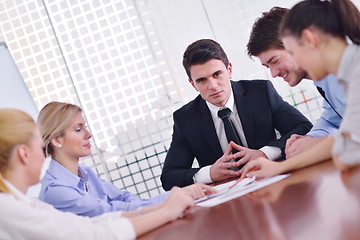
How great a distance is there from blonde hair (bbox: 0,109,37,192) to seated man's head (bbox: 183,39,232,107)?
1.39 metres

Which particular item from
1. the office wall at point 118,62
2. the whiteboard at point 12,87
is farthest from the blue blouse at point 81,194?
the office wall at point 118,62

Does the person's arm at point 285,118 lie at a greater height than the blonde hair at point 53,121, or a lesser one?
lesser

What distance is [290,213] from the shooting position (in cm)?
115

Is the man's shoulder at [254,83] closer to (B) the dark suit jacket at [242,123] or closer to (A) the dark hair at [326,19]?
(B) the dark suit jacket at [242,123]

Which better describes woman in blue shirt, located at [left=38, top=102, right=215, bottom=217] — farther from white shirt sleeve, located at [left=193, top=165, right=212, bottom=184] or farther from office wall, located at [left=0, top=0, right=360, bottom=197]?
office wall, located at [left=0, top=0, right=360, bottom=197]

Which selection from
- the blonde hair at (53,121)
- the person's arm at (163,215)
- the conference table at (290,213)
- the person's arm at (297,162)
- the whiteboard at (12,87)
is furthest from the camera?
the whiteboard at (12,87)

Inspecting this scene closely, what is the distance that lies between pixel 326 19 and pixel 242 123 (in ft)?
4.71

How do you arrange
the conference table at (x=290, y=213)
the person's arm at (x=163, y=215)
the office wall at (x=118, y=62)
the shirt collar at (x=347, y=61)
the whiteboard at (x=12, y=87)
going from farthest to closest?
the office wall at (x=118, y=62) → the whiteboard at (x=12, y=87) → the person's arm at (x=163, y=215) → the shirt collar at (x=347, y=61) → the conference table at (x=290, y=213)

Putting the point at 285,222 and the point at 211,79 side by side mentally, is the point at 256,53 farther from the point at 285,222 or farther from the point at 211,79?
the point at 285,222

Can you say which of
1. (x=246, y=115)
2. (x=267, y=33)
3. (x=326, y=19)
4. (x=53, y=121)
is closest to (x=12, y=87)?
(x=53, y=121)

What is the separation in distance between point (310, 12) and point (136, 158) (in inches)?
153

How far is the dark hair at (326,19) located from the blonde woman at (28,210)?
74cm

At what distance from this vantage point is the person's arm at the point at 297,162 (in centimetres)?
168

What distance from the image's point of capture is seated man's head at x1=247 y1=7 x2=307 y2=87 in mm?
2342
